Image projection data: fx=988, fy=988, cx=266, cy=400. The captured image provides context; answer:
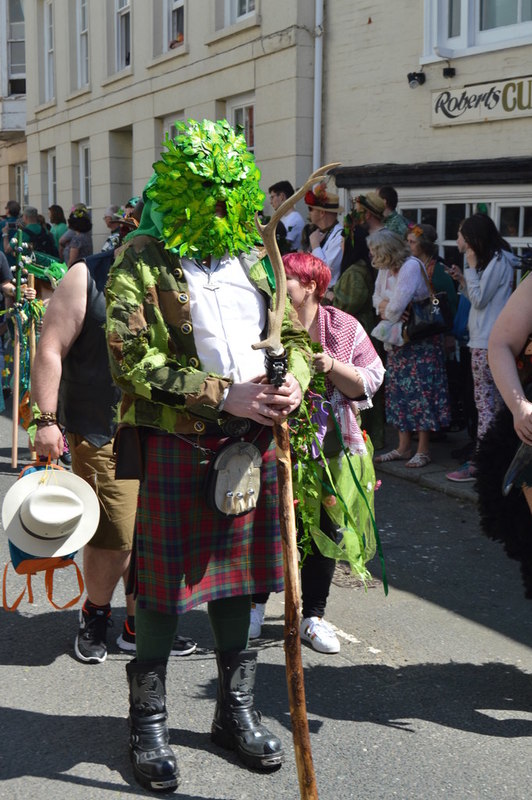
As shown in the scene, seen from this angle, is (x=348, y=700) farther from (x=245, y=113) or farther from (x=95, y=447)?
(x=245, y=113)

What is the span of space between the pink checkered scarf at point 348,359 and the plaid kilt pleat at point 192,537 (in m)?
0.89

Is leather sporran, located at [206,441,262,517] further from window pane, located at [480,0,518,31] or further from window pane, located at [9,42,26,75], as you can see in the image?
window pane, located at [9,42,26,75]

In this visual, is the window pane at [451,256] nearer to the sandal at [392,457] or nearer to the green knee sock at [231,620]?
the sandal at [392,457]

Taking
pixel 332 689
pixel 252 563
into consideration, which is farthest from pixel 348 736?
pixel 252 563

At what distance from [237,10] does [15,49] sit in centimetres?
1291

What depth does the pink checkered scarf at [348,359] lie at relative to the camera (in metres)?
4.09

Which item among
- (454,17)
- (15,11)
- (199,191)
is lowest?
(199,191)

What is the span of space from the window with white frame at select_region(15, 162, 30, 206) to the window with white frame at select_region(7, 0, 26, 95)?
1.82 m

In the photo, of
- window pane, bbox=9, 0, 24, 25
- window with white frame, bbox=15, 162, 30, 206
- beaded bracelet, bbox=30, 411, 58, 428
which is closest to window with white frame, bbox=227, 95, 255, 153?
beaded bracelet, bbox=30, 411, 58, 428

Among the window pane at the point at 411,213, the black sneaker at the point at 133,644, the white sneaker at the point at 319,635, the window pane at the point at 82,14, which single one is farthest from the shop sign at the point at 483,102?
the window pane at the point at 82,14

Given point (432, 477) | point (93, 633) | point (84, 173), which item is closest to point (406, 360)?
point (432, 477)

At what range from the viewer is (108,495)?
13.4 feet

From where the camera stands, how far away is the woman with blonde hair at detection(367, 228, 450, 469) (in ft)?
25.7

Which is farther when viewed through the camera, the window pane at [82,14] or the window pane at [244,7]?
the window pane at [82,14]
